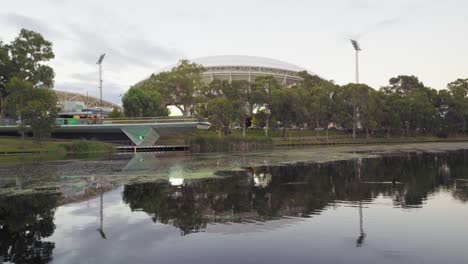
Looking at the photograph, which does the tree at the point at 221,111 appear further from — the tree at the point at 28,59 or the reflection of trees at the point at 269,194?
the reflection of trees at the point at 269,194

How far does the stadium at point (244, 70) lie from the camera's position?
4614 inches

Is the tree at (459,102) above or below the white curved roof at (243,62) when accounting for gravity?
below

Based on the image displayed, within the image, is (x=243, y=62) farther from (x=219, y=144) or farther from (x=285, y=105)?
Result: (x=219, y=144)

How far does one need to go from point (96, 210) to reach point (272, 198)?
24.0 feet

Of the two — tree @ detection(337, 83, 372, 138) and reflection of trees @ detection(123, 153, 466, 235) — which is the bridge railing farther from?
reflection of trees @ detection(123, 153, 466, 235)

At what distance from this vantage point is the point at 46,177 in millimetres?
26000

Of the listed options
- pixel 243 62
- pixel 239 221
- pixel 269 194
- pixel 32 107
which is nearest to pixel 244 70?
pixel 243 62

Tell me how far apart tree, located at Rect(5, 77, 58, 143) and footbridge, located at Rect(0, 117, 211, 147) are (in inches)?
365

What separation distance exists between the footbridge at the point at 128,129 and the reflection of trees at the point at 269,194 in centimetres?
4338

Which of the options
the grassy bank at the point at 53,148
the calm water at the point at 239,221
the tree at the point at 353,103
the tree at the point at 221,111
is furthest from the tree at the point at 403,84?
the calm water at the point at 239,221

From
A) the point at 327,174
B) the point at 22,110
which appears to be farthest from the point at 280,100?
the point at 327,174

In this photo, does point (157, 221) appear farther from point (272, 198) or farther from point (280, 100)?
point (280, 100)

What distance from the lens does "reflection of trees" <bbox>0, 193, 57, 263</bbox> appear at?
32.2ft

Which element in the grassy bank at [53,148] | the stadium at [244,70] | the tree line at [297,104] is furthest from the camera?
the stadium at [244,70]
